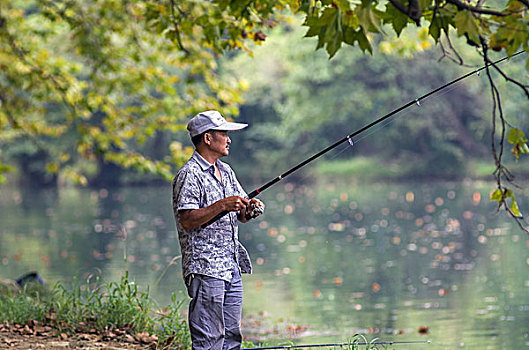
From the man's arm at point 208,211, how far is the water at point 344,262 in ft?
6.60

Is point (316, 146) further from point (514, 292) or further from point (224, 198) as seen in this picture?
point (224, 198)

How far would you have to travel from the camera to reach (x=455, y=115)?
37.1 metres

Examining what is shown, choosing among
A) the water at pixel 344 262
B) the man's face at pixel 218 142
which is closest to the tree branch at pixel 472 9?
the man's face at pixel 218 142

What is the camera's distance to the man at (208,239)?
4156mm

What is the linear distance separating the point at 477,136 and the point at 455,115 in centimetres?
139

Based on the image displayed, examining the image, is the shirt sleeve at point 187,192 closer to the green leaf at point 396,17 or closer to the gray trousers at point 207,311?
the gray trousers at point 207,311

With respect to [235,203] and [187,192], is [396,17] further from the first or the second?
[187,192]

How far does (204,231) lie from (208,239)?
46 mm

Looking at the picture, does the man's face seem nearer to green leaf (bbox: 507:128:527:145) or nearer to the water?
green leaf (bbox: 507:128:527:145)

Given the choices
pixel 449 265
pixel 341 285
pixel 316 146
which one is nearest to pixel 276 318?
pixel 341 285

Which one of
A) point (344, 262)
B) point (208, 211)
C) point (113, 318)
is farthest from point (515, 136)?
point (344, 262)

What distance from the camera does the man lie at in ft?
13.6

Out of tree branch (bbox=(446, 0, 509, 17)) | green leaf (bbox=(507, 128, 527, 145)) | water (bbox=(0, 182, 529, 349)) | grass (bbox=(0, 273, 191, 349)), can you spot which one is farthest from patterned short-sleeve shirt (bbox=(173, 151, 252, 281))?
water (bbox=(0, 182, 529, 349))

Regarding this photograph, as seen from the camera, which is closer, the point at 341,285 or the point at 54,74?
the point at 54,74
